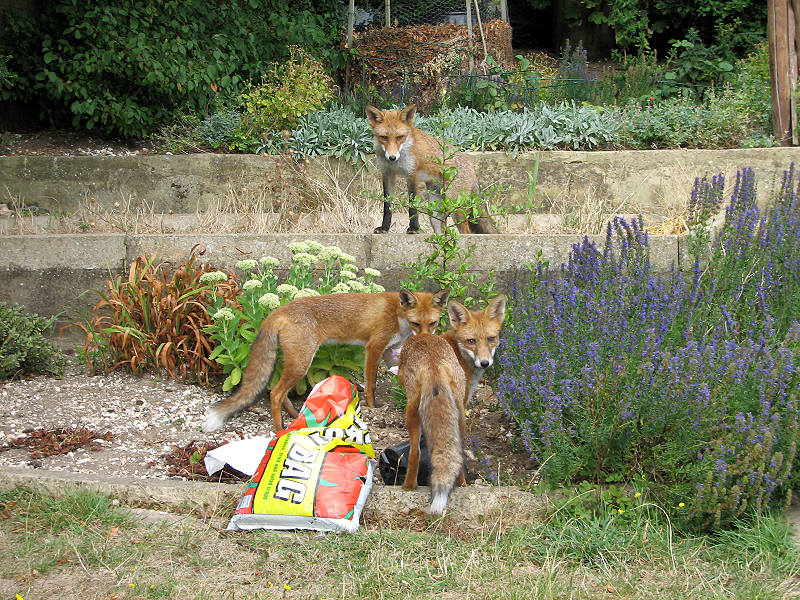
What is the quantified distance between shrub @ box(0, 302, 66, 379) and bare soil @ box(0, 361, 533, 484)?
0.12 meters

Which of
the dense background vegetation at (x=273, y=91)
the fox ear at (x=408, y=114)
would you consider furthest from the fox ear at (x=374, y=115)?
the dense background vegetation at (x=273, y=91)

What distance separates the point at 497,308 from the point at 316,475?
1.63 metres

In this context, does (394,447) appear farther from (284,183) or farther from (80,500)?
(284,183)

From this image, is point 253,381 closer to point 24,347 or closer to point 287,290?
point 287,290

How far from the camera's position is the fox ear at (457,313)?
4855mm

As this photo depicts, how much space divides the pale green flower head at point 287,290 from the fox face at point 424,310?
910mm

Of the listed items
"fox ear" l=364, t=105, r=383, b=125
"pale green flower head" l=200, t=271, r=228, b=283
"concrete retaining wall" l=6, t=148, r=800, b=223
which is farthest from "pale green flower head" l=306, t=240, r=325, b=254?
"concrete retaining wall" l=6, t=148, r=800, b=223

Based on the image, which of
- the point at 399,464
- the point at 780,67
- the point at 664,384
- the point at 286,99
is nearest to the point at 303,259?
the point at 399,464

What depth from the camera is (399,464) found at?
4594 mm

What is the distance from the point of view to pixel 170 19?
37.1 ft

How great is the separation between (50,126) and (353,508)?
1040 cm

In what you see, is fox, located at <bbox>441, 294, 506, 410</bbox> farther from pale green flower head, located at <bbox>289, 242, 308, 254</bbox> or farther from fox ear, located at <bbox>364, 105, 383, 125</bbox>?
fox ear, located at <bbox>364, 105, 383, 125</bbox>

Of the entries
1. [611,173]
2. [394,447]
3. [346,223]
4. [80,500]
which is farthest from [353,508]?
[611,173]

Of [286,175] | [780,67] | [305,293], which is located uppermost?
[780,67]
